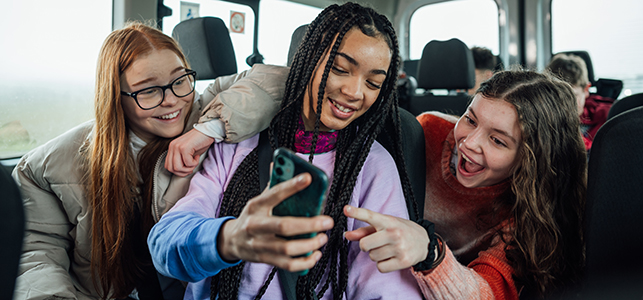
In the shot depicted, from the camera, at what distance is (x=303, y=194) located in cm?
52

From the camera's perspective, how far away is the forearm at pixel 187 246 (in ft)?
2.17

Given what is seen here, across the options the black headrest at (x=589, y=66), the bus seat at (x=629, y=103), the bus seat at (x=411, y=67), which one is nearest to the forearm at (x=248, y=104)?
the bus seat at (x=629, y=103)

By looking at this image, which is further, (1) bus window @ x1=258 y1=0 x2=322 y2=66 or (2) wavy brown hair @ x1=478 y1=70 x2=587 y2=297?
(1) bus window @ x1=258 y1=0 x2=322 y2=66

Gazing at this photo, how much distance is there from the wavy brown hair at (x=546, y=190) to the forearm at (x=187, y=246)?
78cm

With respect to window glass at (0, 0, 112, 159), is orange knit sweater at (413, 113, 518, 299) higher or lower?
lower

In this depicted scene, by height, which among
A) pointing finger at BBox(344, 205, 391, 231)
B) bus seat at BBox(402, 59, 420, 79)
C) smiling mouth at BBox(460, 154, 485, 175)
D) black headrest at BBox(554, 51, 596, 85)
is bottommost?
pointing finger at BBox(344, 205, 391, 231)

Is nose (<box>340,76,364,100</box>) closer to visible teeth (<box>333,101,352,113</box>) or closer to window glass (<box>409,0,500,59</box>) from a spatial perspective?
visible teeth (<box>333,101,352,113</box>)

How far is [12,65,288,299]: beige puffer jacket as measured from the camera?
0.99 m

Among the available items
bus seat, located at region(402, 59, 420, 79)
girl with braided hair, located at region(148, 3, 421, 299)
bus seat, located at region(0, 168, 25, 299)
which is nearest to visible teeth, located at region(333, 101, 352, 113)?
girl with braided hair, located at region(148, 3, 421, 299)

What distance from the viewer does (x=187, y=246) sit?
27.6 inches

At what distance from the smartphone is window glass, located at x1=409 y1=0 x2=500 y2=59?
3.61 meters

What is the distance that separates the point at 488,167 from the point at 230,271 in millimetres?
720

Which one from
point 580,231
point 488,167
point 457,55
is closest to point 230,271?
point 488,167

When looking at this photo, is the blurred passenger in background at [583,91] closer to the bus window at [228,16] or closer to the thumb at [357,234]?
the bus window at [228,16]
